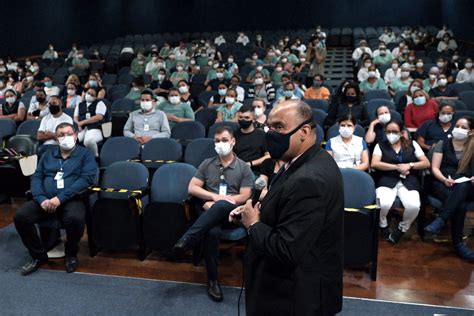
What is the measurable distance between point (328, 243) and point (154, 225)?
226cm

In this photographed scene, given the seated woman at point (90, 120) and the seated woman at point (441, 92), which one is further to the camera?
the seated woman at point (441, 92)

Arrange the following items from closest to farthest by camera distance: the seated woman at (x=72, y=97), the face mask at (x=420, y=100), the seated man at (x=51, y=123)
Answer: the seated man at (x=51, y=123)
the face mask at (x=420, y=100)
the seated woman at (x=72, y=97)

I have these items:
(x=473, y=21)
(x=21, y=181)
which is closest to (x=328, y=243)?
(x=21, y=181)

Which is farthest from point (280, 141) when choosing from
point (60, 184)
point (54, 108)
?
point (54, 108)

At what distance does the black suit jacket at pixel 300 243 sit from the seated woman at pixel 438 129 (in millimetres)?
3419

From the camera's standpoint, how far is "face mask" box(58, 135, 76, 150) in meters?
3.86

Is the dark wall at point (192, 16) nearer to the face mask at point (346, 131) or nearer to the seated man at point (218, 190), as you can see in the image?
the face mask at point (346, 131)

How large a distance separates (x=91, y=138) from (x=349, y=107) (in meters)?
3.32

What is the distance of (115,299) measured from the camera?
126 inches

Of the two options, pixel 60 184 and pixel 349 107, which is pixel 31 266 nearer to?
pixel 60 184

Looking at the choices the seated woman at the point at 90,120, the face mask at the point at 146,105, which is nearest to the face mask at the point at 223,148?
the face mask at the point at 146,105

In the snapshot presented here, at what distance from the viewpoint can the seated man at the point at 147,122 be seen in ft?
18.3

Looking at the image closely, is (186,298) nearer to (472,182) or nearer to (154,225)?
(154,225)

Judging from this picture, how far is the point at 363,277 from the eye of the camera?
346 centimetres
